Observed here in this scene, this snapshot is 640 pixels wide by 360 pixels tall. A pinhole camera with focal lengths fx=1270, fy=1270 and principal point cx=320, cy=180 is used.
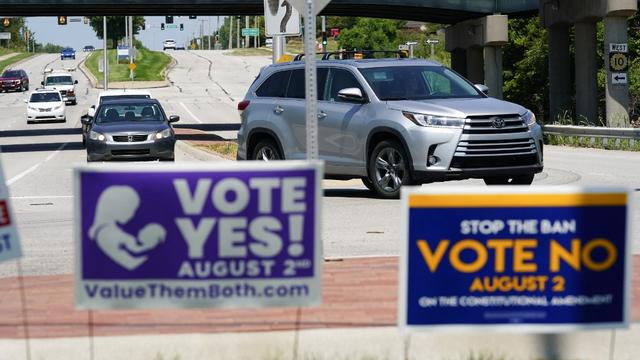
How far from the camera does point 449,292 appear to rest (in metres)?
6.02

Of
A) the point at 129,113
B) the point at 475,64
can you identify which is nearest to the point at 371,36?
the point at 475,64

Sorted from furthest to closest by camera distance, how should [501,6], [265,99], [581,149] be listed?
1. [501,6]
2. [581,149]
3. [265,99]

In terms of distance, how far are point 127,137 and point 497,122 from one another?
11.6 meters

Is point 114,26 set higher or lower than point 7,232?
higher

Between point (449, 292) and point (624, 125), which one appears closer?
point (449, 292)

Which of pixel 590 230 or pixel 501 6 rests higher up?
pixel 501 6

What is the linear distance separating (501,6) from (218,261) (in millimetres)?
42976

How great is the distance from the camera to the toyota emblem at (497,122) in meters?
15.9

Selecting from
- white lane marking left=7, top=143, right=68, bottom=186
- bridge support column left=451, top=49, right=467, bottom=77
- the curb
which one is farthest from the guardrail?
bridge support column left=451, top=49, right=467, bottom=77

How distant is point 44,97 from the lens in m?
60.1

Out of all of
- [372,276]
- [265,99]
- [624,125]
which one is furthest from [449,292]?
[624,125]

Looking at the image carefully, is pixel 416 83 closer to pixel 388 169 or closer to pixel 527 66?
pixel 388 169

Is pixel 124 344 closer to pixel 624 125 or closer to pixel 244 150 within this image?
pixel 244 150

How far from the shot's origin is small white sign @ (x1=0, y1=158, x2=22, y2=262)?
630 cm
